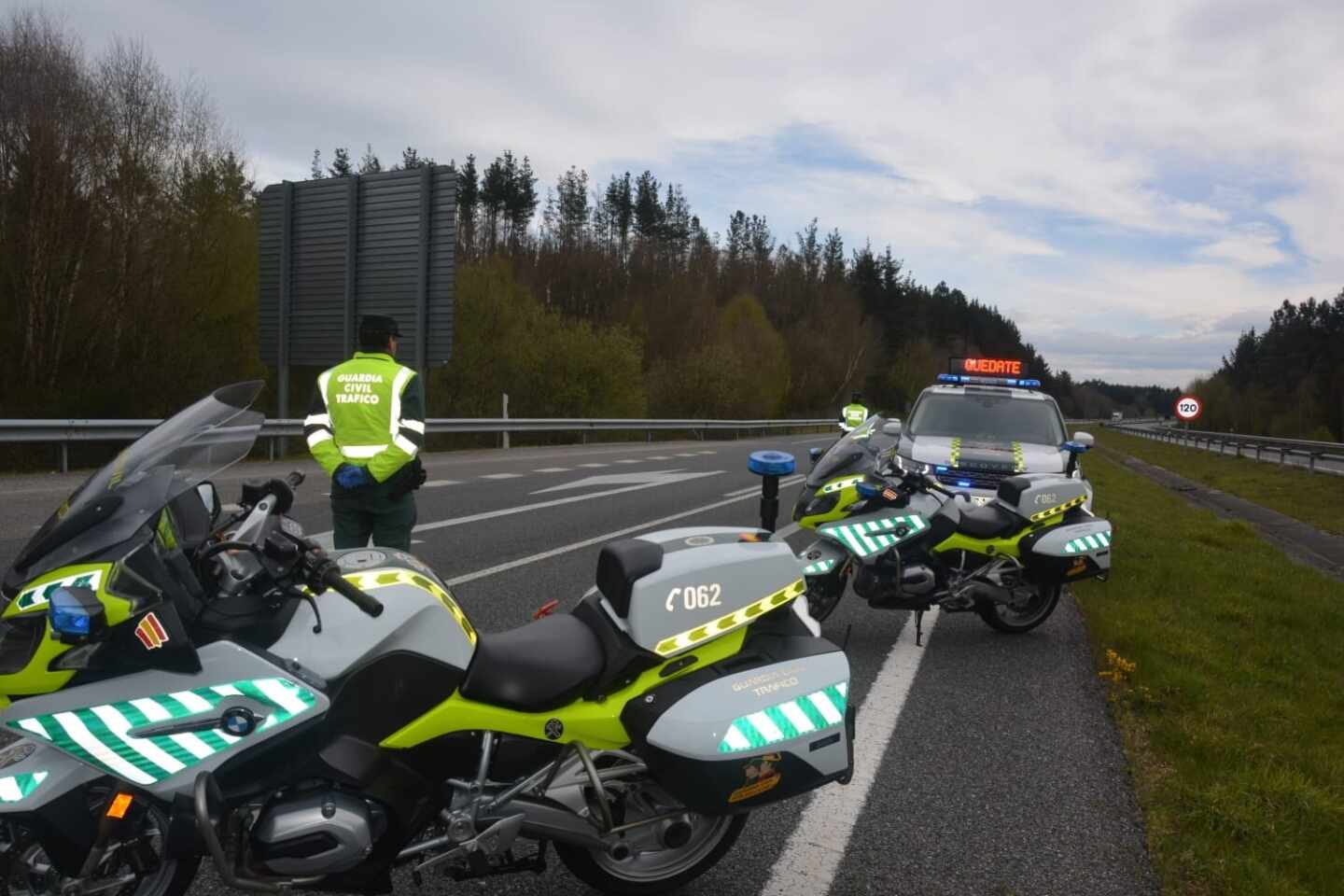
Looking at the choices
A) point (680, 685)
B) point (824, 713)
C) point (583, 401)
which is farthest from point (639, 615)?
point (583, 401)

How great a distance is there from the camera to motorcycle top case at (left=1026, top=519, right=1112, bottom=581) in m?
6.50

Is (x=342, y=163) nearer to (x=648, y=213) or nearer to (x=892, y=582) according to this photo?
(x=648, y=213)

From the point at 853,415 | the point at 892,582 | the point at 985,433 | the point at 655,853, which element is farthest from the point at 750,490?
the point at 655,853

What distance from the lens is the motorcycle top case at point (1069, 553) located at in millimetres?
6504

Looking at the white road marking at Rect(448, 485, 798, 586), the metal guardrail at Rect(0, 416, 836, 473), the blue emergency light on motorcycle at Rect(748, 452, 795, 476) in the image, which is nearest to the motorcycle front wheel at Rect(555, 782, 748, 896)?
the blue emergency light on motorcycle at Rect(748, 452, 795, 476)

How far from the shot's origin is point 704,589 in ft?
10.1

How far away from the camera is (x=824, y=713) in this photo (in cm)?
306

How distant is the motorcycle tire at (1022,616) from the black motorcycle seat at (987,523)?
655mm

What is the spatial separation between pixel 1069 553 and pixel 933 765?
8.59 ft

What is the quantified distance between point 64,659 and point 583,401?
36441mm

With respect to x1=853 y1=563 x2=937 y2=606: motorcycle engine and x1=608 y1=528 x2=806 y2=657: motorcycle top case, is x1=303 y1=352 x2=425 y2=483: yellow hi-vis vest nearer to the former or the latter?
x1=608 y1=528 x2=806 y2=657: motorcycle top case

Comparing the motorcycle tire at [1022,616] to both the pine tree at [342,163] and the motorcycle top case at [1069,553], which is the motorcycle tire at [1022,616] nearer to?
the motorcycle top case at [1069,553]

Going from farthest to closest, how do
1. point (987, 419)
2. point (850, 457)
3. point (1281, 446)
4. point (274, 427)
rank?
point (1281, 446), point (274, 427), point (987, 419), point (850, 457)

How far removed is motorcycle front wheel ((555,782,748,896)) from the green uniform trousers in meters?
2.82
